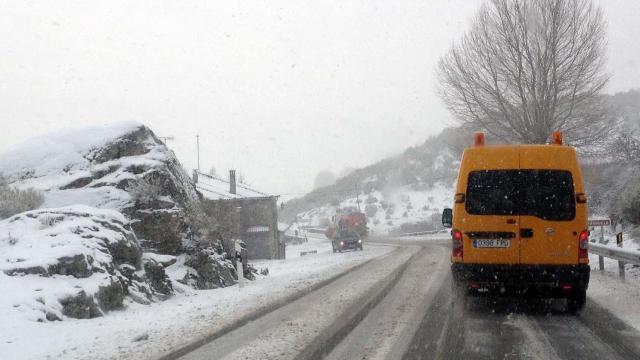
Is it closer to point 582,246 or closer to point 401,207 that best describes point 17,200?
point 582,246

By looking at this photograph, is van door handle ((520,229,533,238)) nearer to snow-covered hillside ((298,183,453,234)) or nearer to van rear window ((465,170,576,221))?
van rear window ((465,170,576,221))

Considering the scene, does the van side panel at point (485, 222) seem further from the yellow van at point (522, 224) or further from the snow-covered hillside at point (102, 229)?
the snow-covered hillside at point (102, 229)

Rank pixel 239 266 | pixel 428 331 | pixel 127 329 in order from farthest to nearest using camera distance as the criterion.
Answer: pixel 239 266 < pixel 127 329 < pixel 428 331

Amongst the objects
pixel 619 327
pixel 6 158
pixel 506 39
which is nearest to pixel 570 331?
pixel 619 327

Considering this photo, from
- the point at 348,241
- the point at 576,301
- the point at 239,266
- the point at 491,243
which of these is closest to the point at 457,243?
the point at 491,243

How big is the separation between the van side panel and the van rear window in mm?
90

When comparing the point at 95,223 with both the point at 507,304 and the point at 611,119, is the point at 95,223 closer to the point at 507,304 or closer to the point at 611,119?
the point at 507,304

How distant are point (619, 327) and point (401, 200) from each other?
81.4 m

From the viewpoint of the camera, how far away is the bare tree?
83.3 feet

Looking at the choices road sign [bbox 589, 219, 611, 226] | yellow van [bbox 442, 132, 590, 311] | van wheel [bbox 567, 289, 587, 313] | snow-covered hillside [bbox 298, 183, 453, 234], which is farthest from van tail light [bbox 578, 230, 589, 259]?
snow-covered hillside [bbox 298, 183, 453, 234]

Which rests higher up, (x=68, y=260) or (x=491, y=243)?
(x=491, y=243)

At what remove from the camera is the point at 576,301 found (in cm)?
812

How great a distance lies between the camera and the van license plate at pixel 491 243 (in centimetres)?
808

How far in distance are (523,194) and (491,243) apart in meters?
0.86
